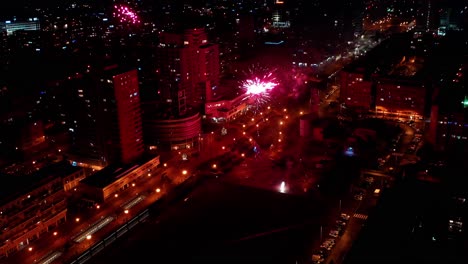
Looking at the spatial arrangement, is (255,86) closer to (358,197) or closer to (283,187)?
(283,187)

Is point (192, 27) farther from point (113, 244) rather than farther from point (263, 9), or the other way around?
point (263, 9)

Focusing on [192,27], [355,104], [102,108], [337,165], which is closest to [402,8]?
[355,104]

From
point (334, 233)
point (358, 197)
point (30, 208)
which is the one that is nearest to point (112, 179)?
point (30, 208)

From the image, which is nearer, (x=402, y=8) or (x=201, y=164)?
(x=201, y=164)

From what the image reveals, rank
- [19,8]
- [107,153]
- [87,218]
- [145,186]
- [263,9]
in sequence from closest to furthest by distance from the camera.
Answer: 1. [87,218]
2. [145,186]
3. [107,153]
4. [19,8]
5. [263,9]

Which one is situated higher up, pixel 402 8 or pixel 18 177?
pixel 402 8
